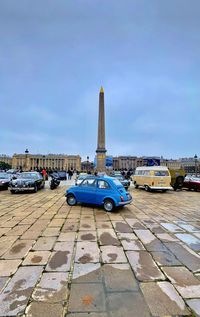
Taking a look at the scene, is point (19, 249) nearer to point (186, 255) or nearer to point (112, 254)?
point (112, 254)

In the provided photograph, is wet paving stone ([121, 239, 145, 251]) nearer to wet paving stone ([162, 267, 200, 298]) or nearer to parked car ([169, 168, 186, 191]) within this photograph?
wet paving stone ([162, 267, 200, 298])

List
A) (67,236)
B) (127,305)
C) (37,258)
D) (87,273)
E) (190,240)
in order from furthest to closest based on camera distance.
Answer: (67,236), (190,240), (37,258), (87,273), (127,305)

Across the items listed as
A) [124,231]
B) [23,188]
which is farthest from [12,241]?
[23,188]

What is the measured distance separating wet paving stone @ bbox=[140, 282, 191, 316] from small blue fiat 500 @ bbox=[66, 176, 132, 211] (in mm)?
5187

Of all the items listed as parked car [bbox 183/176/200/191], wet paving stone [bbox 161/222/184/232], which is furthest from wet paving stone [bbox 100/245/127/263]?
parked car [bbox 183/176/200/191]

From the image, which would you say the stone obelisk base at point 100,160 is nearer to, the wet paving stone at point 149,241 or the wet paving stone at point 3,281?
the wet paving stone at point 149,241

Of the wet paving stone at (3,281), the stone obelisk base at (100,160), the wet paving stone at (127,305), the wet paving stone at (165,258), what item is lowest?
the wet paving stone at (3,281)

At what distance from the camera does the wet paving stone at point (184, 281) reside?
9.61ft

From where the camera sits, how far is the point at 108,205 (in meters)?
8.42

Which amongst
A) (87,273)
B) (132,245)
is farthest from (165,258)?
(87,273)

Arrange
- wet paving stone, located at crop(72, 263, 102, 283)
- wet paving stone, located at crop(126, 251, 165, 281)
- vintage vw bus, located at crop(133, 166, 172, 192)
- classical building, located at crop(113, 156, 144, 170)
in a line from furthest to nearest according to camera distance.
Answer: classical building, located at crop(113, 156, 144, 170)
vintage vw bus, located at crop(133, 166, 172, 192)
wet paving stone, located at crop(126, 251, 165, 281)
wet paving stone, located at crop(72, 263, 102, 283)

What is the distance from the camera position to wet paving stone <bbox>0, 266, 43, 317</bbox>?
2572 mm

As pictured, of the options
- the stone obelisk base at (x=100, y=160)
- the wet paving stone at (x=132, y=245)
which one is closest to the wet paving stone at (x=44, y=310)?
the wet paving stone at (x=132, y=245)

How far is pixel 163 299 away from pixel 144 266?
3.11ft
